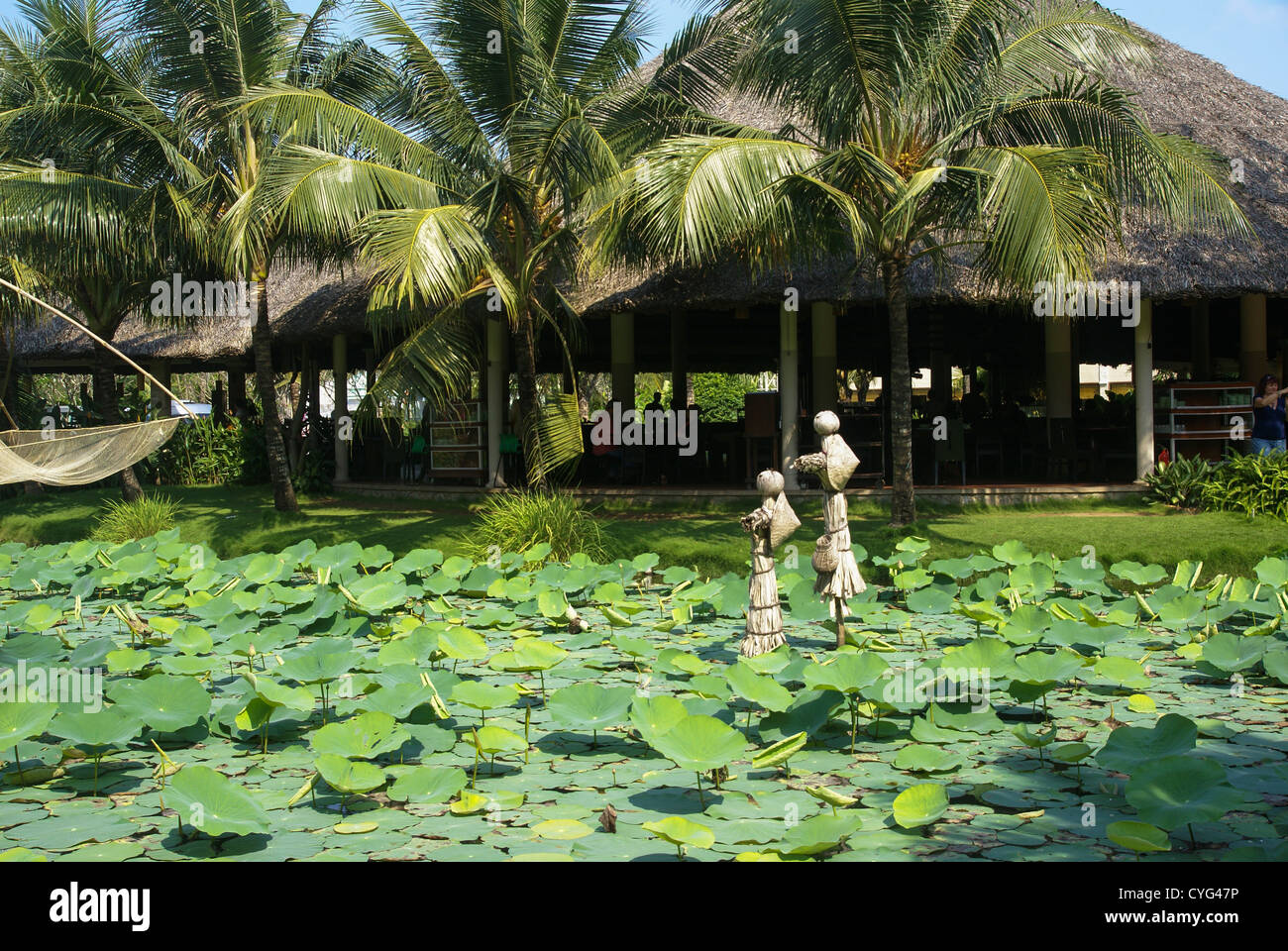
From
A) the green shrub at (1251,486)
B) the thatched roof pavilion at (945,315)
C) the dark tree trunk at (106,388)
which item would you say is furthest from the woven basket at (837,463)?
the dark tree trunk at (106,388)

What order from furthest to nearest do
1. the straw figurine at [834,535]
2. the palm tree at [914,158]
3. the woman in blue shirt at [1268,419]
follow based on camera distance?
the woman in blue shirt at [1268,419] → the palm tree at [914,158] → the straw figurine at [834,535]

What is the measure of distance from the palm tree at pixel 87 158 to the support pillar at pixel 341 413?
290cm

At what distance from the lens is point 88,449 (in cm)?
753

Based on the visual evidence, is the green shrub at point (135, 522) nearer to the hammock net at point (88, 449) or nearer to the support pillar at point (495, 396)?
the support pillar at point (495, 396)

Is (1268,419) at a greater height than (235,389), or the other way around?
(235,389)

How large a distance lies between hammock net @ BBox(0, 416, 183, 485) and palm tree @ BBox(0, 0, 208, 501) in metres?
4.46

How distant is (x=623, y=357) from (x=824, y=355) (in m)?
2.74

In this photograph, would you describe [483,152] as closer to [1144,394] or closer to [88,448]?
[88,448]

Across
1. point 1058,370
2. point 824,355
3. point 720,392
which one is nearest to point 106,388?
point 824,355

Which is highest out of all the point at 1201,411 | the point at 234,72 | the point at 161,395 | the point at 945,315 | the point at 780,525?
the point at 234,72

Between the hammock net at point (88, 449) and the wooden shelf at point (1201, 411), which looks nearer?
the hammock net at point (88, 449)

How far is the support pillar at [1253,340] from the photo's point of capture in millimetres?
12516
